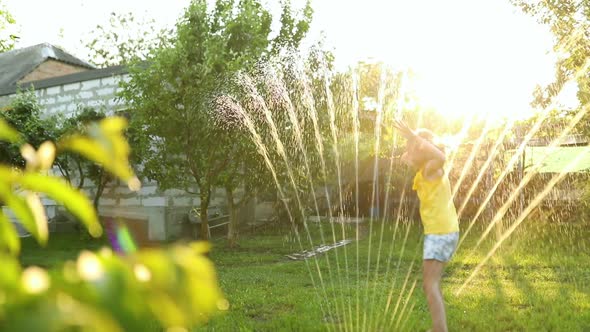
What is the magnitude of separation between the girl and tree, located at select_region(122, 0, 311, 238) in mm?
6944

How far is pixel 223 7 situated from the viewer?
1316 centimetres

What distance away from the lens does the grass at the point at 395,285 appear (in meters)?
6.33

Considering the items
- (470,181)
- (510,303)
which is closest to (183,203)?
(470,181)

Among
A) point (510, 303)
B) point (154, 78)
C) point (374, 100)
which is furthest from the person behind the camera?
point (374, 100)

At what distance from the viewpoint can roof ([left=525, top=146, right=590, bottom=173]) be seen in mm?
16703

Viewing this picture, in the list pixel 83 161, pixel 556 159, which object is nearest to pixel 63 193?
pixel 83 161

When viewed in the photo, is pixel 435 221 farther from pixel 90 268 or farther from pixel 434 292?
pixel 90 268

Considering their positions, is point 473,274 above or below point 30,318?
below

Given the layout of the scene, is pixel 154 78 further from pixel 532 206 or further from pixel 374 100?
pixel 374 100

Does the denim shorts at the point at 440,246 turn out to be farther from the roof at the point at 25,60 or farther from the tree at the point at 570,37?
the roof at the point at 25,60

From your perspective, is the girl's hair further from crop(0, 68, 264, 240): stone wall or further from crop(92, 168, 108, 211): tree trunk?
crop(92, 168, 108, 211): tree trunk

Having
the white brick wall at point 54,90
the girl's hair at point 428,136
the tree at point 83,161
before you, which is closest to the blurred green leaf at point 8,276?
the girl's hair at point 428,136

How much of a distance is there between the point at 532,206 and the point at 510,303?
9766 millimetres

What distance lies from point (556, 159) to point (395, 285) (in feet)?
46.8
